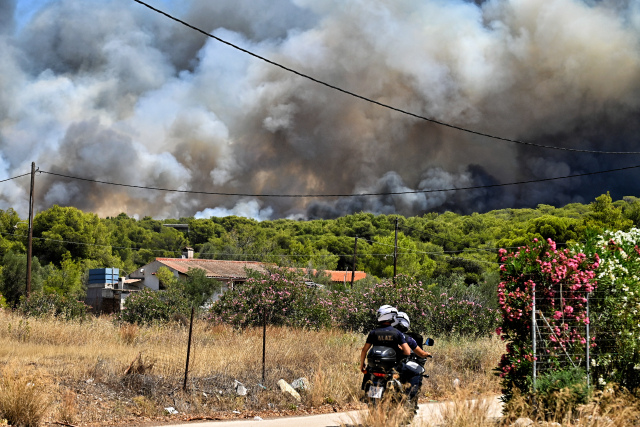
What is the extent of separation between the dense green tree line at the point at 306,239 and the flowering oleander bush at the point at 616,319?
38983mm

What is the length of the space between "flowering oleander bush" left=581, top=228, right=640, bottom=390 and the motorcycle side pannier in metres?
3.26

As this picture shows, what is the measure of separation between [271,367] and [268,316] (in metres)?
7.83

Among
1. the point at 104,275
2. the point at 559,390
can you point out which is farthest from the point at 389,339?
the point at 104,275

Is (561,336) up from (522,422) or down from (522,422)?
up

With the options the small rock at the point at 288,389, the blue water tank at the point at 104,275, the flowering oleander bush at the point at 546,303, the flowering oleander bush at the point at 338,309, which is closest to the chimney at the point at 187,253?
the blue water tank at the point at 104,275

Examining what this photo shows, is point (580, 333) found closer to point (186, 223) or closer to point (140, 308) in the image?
point (140, 308)

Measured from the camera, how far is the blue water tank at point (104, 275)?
46125 millimetres

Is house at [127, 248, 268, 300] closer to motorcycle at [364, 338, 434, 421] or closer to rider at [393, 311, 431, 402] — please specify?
rider at [393, 311, 431, 402]

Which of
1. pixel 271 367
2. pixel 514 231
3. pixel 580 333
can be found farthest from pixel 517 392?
pixel 514 231

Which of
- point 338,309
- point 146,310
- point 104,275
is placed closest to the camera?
point 338,309

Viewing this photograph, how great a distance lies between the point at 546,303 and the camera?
362 inches

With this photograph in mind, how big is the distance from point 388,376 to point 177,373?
17.2 ft

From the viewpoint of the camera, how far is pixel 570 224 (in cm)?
5022

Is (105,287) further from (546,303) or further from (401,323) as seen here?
(546,303)
